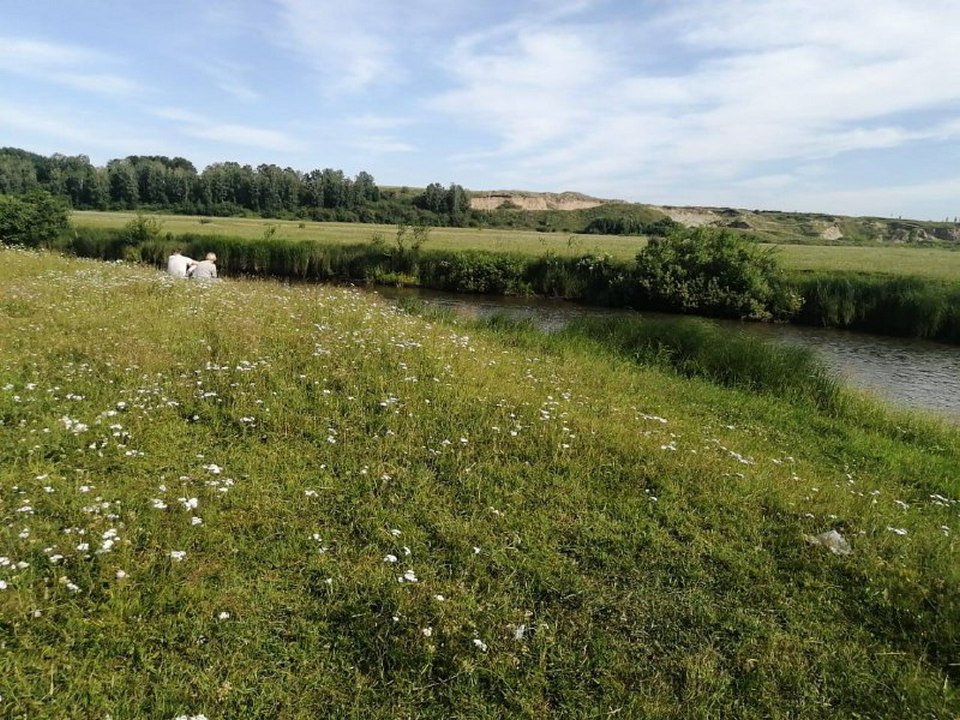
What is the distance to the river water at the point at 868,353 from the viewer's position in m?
18.3

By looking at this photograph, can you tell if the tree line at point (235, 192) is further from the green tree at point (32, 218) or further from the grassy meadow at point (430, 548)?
the grassy meadow at point (430, 548)

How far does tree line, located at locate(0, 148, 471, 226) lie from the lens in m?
118

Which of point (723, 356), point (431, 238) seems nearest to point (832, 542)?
point (723, 356)

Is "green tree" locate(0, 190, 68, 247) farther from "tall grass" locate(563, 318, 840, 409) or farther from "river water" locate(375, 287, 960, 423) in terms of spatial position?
"tall grass" locate(563, 318, 840, 409)

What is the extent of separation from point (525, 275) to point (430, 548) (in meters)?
37.9

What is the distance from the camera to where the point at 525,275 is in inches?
1673

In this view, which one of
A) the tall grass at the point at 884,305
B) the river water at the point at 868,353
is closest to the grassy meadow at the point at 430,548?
the river water at the point at 868,353

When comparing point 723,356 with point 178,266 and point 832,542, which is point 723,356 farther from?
point 178,266

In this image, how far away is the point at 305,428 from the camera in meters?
7.61

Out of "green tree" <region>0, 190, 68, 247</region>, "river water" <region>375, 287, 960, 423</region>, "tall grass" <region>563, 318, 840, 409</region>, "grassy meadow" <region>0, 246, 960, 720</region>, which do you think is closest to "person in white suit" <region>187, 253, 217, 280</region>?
"river water" <region>375, 287, 960, 423</region>

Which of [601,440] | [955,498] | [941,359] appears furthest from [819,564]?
[941,359]

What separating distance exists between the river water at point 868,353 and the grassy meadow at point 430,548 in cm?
939

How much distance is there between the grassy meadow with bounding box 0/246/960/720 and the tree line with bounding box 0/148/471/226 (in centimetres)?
11802

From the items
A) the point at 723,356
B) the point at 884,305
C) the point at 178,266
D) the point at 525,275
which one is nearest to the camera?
the point at 723,356
